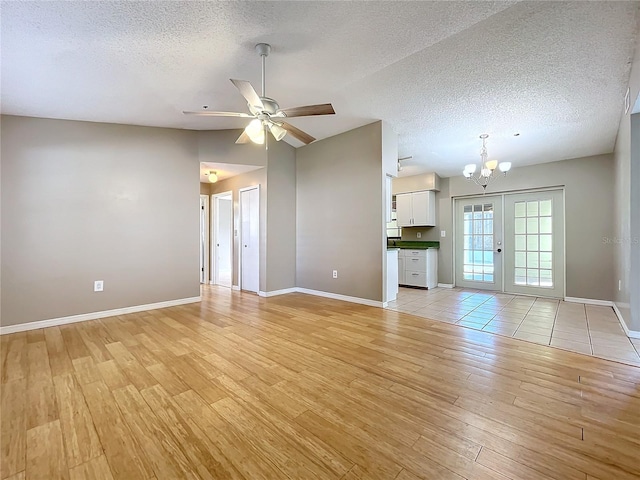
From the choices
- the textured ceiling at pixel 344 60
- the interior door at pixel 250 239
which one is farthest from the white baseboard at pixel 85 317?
the textured ceiling at pixel 344 60

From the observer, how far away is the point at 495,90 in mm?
2936

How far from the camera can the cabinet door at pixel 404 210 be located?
646cm

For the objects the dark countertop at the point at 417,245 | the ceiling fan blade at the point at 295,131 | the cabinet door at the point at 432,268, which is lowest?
the cabinet door at the point at 432,268

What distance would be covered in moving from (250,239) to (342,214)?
6.18 feet

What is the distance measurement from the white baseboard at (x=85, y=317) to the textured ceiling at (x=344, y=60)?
2475 millimetres

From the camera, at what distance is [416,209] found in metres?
6.34

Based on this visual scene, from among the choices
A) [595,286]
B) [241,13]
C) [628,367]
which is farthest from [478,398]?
[595,286]

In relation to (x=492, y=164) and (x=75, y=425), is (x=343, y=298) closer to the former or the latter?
(x=492, y=164)

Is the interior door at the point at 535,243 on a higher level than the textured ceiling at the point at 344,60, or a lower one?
lower

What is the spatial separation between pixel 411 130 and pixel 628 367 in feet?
11.3

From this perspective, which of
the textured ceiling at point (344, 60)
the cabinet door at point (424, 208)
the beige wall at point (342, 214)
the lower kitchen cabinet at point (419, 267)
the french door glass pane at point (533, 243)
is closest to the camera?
the textured ceiling at point (344, 60)

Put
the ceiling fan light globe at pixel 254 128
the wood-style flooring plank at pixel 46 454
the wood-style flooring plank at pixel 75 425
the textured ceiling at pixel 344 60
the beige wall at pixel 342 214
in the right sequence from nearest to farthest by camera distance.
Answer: the wood-style flooring plank at pixel 46 454
the wood-style flooring plank at pixel 75 425
the textured ceiling at pixel 344 60
the ceiling fan light globe at pixel 254 128
the beige wall at pixel 342 214

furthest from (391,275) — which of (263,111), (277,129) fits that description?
(263,111)

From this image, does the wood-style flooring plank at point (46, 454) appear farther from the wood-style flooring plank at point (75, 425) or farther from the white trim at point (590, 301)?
the white trim at point (590, 301)
